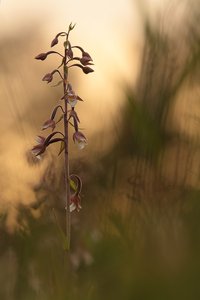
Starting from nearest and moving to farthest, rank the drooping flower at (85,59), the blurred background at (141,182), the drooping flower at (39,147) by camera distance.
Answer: the blurred background at (141,182) → the drooping flower at (39,147) → the drooping flower at (85,59)

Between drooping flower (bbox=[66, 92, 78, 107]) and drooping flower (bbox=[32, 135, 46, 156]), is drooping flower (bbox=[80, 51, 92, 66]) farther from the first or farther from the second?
drooping flower (bbox=[32, 135, 46, 156])

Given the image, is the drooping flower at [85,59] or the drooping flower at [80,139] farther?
the drooping flower at [85,59]

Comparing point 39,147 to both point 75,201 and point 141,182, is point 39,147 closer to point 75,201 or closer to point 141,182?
point 75,201

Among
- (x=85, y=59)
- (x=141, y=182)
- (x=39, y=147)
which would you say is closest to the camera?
(x=141, y=182)

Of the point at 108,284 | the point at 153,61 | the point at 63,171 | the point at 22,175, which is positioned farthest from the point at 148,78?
the point at 63,171

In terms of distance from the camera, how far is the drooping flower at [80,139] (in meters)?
2.19

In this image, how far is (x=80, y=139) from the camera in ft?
7.51

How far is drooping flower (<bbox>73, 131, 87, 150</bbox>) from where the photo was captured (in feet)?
7.20

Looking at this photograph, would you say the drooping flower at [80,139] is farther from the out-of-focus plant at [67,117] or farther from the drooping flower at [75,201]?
the drooping flower at [75,201]

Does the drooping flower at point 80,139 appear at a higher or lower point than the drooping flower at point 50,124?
lower

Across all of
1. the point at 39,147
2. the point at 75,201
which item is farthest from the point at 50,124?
the point at 75,201

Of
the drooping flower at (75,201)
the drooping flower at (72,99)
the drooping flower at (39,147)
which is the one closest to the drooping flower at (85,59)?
the drooping flower at (72,99)

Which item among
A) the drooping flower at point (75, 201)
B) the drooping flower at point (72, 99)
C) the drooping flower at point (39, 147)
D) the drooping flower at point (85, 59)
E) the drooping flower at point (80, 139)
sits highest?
the drooping flower at point (85, 59)

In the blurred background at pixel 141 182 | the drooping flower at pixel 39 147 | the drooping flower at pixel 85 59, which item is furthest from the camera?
the drooping flower at pixel 85 59
